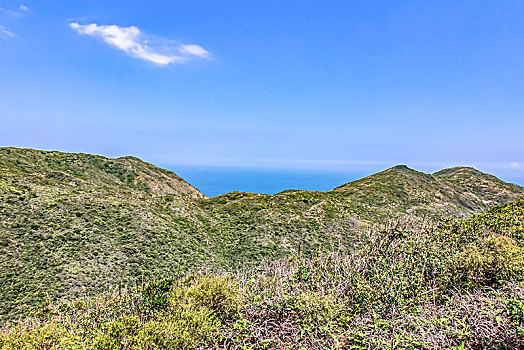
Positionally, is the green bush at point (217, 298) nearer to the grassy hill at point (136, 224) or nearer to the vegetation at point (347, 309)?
the vegetation at point (347, 309)

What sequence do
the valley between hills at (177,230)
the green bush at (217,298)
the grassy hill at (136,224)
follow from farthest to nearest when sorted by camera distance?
the grassy hill at (136,224) < the valley between hills at (177,230) < the green bush at (217,298)

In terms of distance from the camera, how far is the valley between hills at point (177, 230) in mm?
10000

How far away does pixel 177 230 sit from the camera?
2716 centimetres

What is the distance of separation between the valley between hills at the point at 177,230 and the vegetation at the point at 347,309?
0.12 m

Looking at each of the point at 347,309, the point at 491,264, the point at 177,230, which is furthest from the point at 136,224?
the point at 491,264

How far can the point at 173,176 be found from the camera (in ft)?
183

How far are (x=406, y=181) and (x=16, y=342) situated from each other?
180ft

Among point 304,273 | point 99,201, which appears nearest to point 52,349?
point 304,273

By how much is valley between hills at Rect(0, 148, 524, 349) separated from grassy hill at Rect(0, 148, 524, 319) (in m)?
0.10

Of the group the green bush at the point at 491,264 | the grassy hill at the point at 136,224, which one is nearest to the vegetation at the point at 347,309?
the green bush at the point at 491,264

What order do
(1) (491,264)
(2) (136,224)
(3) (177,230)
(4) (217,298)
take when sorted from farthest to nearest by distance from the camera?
(3) (177,230)
(2) (136,224)
(1) (491,264)
(4) (217,298)

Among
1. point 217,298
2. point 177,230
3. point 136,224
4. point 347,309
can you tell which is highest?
point 347,309

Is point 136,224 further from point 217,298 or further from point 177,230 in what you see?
point 217,298

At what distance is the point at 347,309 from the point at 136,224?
72.8ft
